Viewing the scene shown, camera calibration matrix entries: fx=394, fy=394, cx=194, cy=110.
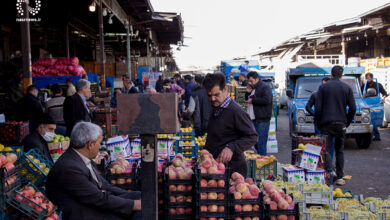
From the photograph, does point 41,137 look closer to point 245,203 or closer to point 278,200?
point 245,203

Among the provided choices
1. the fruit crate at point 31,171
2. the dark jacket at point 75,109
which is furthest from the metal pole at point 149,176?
the dark jacket at point 75,109

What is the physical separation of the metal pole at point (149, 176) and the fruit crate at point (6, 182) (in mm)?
1504

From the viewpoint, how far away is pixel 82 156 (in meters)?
3.80

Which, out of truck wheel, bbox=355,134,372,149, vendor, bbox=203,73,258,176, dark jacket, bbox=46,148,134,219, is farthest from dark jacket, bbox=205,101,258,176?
truck wheel, bbox=355,134,372,149

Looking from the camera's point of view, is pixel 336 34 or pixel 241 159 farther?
pixel 336 34

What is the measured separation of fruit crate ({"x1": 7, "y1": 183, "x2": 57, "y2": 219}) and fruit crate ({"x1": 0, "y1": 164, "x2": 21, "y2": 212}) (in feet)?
0.17

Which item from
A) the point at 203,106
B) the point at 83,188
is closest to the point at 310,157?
the point at 203,106

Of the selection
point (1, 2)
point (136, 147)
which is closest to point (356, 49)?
point (1, 2)

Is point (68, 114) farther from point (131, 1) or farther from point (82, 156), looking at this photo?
point (131, 1)

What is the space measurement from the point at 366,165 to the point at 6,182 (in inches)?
331

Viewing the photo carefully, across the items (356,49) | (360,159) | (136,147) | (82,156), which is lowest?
(360,159)

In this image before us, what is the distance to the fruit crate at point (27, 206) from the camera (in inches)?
138

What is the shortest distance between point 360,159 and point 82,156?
333 inches

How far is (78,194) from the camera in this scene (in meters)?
3.59
